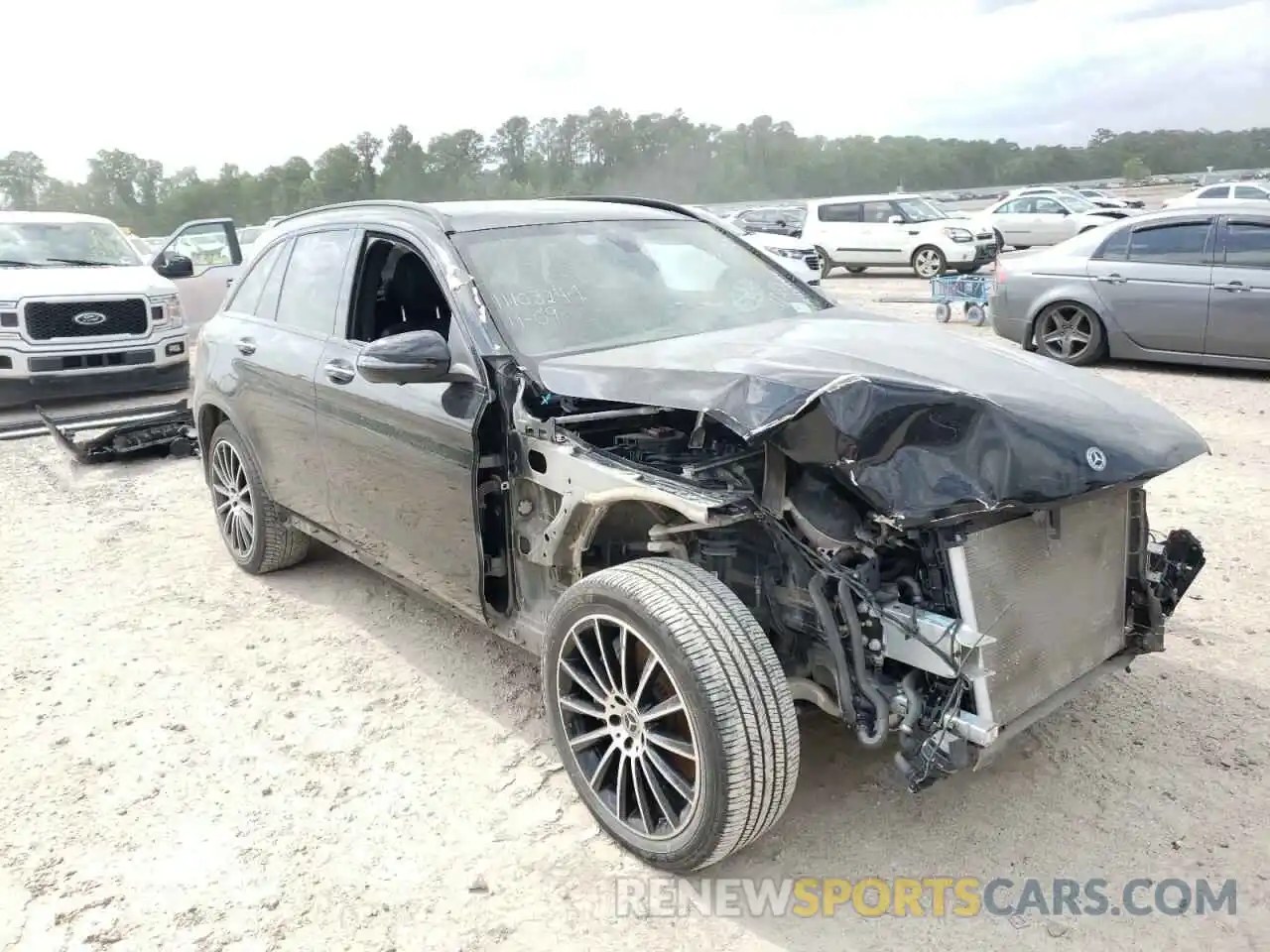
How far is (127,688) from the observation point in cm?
408

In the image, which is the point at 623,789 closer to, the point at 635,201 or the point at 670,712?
the point at 670,712

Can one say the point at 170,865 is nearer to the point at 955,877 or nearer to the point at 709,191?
the point at 955,877

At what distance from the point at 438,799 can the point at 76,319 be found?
27.5 ft

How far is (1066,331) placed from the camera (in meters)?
9.84

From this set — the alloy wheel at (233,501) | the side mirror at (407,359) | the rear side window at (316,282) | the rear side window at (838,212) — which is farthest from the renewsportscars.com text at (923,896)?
the rear side window at (838,212)

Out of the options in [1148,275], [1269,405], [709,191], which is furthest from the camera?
[709,191]

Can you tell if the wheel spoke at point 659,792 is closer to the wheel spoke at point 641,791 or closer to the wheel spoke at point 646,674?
the wheel spoke at point 641,791

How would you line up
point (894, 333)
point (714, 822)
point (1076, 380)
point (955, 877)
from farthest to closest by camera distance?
point (894, 333)
point (1076, 380)
point (955, 877)
point (714, 822)

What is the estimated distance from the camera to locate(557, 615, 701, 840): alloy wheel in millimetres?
2762

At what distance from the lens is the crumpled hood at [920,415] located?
252cm

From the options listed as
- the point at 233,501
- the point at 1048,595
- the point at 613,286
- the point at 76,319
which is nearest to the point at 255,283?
the point at 233,501

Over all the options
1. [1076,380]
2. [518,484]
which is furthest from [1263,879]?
[518,484]

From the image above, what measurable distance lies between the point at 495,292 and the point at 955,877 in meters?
2.39

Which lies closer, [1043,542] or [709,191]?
[1043,542]
